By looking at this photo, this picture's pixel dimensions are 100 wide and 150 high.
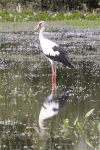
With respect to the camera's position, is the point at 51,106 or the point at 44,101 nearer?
the point at 51,106

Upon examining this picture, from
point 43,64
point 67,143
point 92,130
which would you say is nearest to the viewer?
point 67,143

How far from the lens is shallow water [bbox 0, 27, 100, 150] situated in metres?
4.62

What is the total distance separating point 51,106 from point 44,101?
0.39m

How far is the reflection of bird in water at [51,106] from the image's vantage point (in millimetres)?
5499

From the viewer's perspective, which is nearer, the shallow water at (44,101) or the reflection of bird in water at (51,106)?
the shallow water at (44,101)

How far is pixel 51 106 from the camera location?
618 centimetres

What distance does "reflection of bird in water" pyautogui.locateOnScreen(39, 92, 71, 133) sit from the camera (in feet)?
18.0

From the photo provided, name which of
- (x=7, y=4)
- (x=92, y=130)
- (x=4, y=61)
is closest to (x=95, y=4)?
(x=7, y=4)

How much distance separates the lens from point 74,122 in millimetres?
5219

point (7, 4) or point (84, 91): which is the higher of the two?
point (7, 4)

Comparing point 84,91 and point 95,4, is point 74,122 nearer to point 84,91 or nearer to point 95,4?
point 84,91

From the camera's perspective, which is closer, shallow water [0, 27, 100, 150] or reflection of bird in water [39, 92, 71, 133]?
shallow water [0, 27, 100, 150]

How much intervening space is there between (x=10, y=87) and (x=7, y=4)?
32.7 m

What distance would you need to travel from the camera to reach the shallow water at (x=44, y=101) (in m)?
4.62
